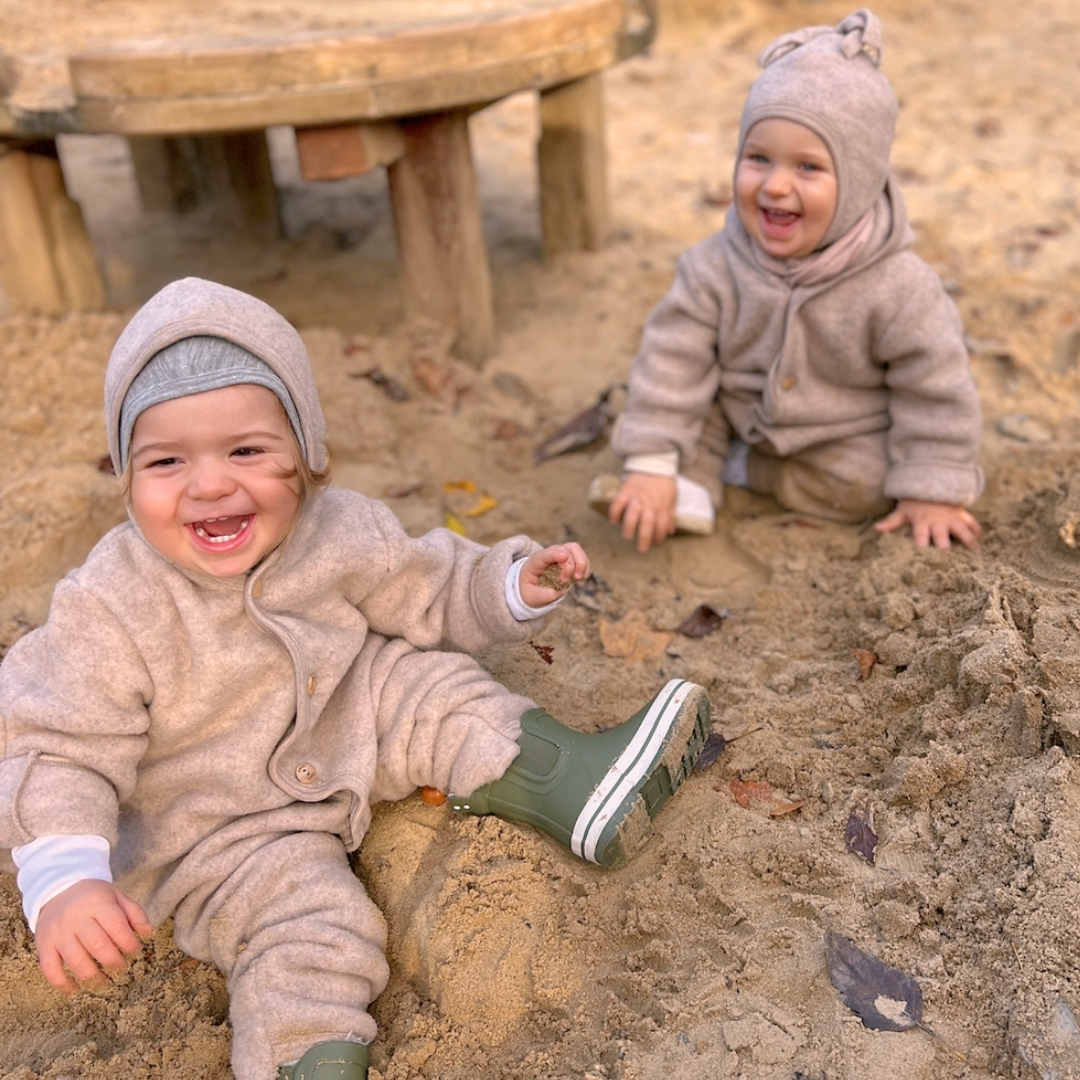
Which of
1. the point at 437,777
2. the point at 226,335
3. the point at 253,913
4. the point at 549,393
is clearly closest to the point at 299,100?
the point at 549,393

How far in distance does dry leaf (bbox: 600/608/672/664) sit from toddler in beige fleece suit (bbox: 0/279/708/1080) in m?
0.49

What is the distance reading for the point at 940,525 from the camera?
291 cm

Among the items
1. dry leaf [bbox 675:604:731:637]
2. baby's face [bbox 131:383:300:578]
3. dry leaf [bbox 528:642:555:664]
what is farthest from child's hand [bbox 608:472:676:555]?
baby's face [bbox 131:383:300:578]

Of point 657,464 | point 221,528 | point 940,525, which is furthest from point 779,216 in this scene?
point 221,528

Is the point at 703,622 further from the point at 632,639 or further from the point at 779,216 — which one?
the point at 779,216

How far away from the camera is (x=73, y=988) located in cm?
189

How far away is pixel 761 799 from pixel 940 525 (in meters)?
1.06

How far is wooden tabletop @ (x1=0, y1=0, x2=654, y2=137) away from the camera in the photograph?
3.18 m

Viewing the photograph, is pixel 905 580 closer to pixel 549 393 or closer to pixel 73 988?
pixel 549 393

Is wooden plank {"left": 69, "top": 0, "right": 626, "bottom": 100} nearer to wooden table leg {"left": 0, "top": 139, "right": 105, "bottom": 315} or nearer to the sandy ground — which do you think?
wooden table leg {"left": 0, "top": 139, "right": 105, "bottom": 315}

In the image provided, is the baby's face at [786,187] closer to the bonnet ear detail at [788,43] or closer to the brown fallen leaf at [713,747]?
the bonnet ear detail at [788,43]

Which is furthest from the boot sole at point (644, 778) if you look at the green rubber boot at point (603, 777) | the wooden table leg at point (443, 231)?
the wooden table leg at point (443, 231)

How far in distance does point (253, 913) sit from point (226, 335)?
3.31 feet

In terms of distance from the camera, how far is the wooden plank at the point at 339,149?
3416 mm
